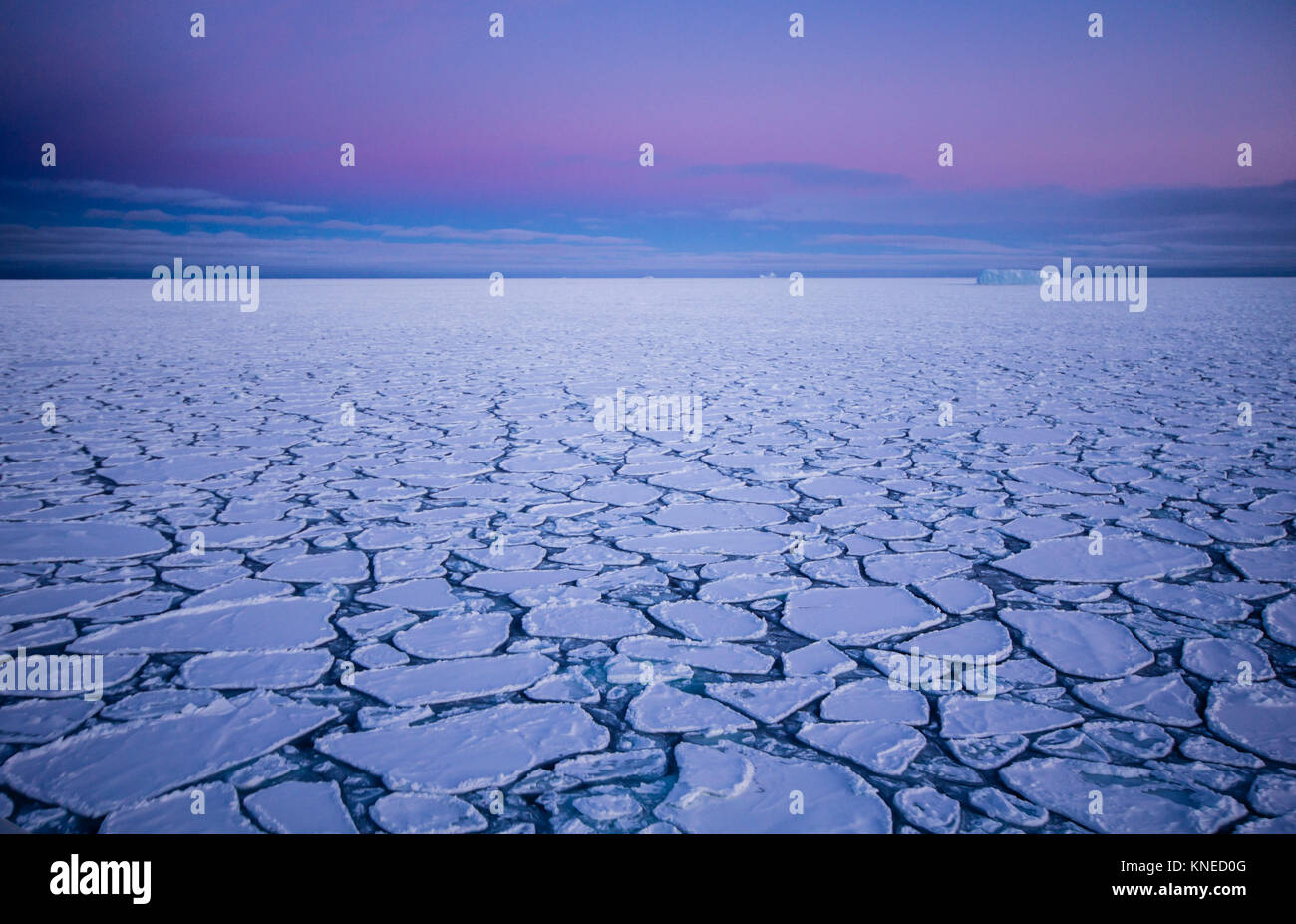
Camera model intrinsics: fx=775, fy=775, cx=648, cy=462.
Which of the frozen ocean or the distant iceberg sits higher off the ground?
the distant iceberg

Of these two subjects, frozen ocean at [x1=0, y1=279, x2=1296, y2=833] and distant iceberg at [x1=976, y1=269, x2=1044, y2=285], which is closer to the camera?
frozen ocean at [x1=0, y1=279, x2=1296, y2=833]

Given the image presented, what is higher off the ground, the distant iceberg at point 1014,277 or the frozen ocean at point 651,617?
the distant iceberg at point 1014,277

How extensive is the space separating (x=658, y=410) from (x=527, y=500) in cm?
189

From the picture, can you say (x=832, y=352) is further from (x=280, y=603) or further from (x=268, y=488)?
(x=280, y=603)

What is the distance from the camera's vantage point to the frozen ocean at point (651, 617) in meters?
1.37

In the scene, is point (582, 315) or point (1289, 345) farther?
point (582, 315)

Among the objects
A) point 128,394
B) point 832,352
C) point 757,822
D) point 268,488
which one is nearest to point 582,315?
point 832,352

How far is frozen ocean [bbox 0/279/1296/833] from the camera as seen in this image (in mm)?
1372

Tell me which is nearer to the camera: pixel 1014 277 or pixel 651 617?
pixel 651 617

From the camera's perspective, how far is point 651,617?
206 cm

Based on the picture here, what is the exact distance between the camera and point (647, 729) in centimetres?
156
